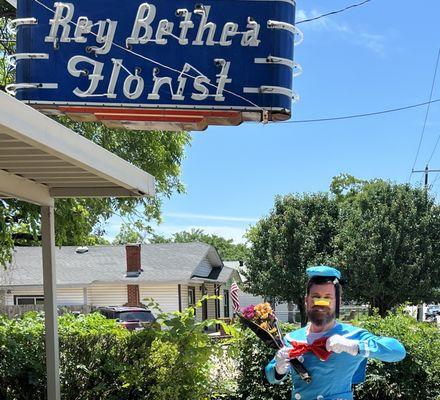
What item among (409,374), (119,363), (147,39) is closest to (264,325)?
(119,363)

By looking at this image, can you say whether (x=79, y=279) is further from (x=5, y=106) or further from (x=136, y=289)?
(x=5, y=106)

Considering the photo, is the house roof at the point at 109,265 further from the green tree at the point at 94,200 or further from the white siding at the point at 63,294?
the green tree at the point at 94,200

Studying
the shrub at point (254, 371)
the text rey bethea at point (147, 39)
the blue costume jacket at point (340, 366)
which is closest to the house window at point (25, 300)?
the shrub at point (254, 371)

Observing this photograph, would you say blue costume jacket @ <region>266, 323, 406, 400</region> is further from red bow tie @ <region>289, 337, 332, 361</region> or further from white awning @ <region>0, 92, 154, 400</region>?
white awning @ <region>0, 92, 154, 400</region>

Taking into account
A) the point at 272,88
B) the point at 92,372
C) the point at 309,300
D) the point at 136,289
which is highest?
the point at 272,88

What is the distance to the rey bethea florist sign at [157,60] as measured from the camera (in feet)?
18.3

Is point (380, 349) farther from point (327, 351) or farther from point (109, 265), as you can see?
point (109, 265)

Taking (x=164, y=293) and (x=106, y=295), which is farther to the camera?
(x=106, y=295)

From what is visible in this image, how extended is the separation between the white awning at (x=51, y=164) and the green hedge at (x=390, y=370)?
199cm

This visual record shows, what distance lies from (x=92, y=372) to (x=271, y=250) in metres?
24.2

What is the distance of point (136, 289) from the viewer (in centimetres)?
2847

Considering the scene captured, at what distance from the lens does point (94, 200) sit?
10.4 meters

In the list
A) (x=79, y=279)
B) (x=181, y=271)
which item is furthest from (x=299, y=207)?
(x=79, y=279)

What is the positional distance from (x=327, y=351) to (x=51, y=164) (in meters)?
2.34
